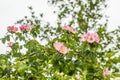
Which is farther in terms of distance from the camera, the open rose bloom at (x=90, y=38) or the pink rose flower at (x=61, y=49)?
the open rose bloom at (x=90, y=38)

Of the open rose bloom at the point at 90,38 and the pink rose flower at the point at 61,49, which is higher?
the open rose bloom at the point at 90,38

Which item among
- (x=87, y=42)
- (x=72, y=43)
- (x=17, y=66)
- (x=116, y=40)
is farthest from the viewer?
(x=116, y=40)

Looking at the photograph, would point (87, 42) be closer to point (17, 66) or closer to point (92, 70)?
point (92, 70)

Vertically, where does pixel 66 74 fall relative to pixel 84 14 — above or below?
below

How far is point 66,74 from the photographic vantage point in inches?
127

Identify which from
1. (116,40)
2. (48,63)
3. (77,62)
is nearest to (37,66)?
(48,63)

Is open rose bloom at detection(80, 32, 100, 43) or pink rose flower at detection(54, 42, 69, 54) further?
open rose bloom at detection(80, 32, 100, 43)

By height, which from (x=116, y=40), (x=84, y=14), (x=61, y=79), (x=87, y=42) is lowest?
(x=61, y=79)

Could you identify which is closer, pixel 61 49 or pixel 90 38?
pixel 61 49

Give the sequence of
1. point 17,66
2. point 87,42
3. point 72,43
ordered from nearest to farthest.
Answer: point 17,66 → point 87,42 → point 72,43

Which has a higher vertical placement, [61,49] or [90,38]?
[90,38]

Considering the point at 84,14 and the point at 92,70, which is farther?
the point at 84,14

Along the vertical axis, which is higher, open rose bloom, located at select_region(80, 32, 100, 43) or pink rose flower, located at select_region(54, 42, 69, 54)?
open rose bloom, located at select_region(80, 32, 100, 43)

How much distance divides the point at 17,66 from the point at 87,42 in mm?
616
